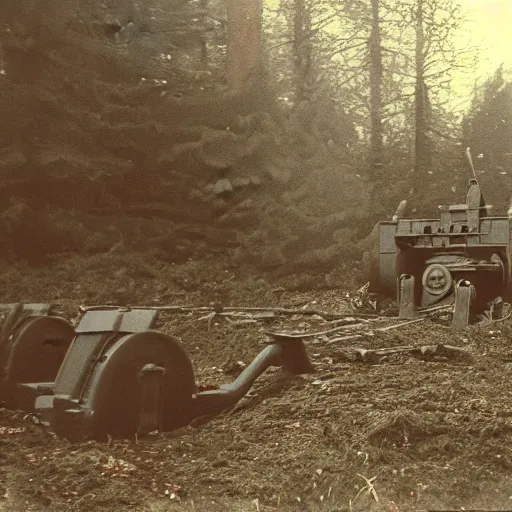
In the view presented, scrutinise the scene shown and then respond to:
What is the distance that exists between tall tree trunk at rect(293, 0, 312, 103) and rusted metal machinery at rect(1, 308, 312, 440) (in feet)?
30.9

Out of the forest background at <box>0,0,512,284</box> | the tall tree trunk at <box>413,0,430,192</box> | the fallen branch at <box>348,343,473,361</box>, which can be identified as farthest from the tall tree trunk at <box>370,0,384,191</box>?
the fallen branch at <box>348,343,473,361</box>

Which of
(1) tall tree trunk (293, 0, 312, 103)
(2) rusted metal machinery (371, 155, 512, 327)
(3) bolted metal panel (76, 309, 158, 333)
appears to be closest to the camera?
(3) bolted metal panel (76, 309, 158, 333)

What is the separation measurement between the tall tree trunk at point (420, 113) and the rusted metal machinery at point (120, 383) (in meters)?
9.31

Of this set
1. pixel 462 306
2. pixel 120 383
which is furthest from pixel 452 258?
pixel 120 383

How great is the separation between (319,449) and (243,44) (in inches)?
382

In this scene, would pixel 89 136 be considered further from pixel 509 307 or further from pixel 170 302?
pixel 509 307

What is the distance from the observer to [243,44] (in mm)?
12469

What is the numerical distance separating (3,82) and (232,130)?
11.0ft

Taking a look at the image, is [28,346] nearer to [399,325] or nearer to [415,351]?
[415,351]

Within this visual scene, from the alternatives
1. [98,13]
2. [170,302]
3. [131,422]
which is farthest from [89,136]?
[131,422]

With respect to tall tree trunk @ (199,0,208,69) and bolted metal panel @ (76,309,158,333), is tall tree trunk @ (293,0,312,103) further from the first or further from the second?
bolted metal panel @ (76,309,158,333)

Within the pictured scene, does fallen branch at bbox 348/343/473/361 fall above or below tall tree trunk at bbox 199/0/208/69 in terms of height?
below

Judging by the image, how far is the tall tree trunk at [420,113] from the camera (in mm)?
12109

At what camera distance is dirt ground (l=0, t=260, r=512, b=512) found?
Result: 320 cm
